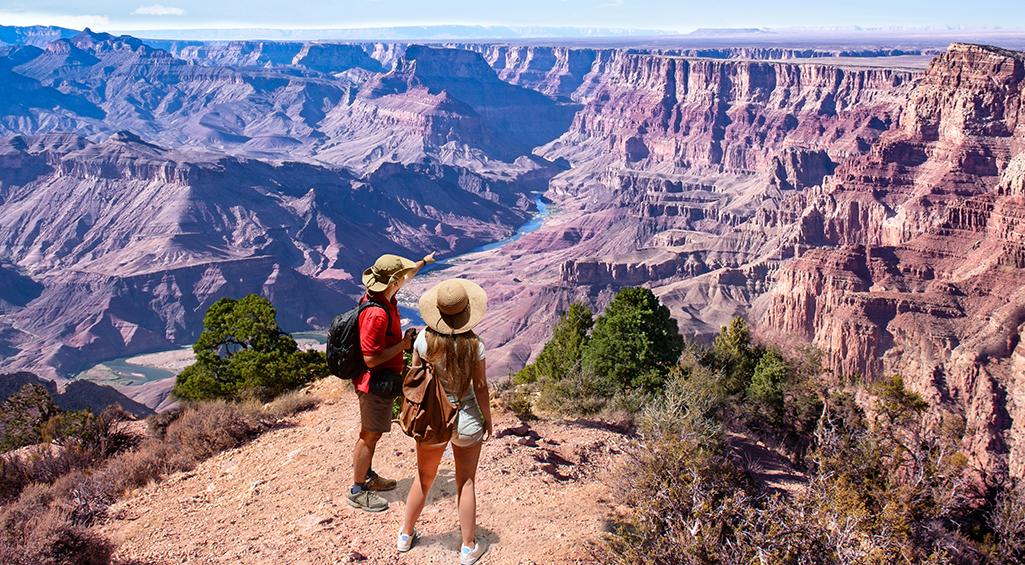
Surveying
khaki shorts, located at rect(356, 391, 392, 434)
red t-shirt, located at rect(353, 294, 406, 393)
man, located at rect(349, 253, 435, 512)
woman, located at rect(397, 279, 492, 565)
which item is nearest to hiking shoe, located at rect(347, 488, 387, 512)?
man, located at rect(349, 253, 435, 512)

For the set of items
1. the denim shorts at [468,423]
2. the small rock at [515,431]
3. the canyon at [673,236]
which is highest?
the denim shorts at [468,423]

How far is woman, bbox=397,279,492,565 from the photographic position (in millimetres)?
9695

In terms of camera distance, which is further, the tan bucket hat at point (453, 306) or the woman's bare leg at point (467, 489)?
the woman's bare leg at point (467, 489)

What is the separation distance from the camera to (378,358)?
10695 millimetres

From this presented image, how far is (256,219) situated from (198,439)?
5353 inches

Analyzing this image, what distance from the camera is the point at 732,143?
7328 inches

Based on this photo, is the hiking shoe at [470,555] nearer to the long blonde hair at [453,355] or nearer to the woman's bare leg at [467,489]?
the woman's bare leg at [467,489]

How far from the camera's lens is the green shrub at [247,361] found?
2272 centimetres

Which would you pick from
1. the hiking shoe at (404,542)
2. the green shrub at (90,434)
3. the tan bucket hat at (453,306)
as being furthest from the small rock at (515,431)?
the green shrub at (90,434)

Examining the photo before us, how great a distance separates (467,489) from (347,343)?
8.42ft

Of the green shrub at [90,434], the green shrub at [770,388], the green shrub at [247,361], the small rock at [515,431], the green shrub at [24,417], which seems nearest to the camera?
the small rock at [515,431]

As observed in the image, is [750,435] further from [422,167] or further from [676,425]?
[422,167]

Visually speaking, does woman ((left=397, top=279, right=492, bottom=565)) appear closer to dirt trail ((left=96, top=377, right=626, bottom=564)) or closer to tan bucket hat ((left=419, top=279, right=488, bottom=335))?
tan bucket hat ((left=419, top=279, right=488, bottom=335))

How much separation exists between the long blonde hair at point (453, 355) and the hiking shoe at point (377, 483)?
3260 millimetres
